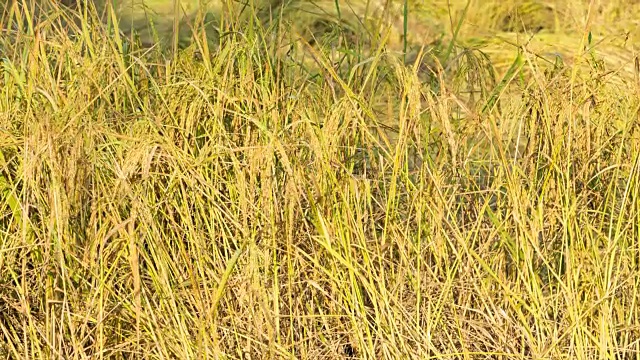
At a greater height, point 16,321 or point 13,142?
point 13,142

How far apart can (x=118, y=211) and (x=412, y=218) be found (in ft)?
1.69

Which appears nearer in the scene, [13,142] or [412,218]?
[13,142]

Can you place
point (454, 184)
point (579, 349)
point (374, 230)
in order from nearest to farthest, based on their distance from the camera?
point (579, 349) < point (374, 230) < point (454, 184)

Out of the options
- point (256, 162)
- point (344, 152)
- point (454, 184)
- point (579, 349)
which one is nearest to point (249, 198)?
point (256, 162)

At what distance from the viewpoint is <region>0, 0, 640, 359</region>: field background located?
1669 mm

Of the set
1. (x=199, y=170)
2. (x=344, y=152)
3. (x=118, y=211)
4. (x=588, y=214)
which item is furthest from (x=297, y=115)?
(x=588, y=214)

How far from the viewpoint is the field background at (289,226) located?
167 cm

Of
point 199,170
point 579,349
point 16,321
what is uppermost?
point 199,170

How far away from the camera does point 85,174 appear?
1.71m

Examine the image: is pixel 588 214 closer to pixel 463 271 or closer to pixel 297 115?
pixel 463 271

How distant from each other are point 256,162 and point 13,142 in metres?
0.40

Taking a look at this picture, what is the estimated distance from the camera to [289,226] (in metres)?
1.73

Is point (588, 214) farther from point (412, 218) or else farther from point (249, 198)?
point (249, 198)

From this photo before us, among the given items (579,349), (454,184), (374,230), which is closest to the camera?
(579,349)
